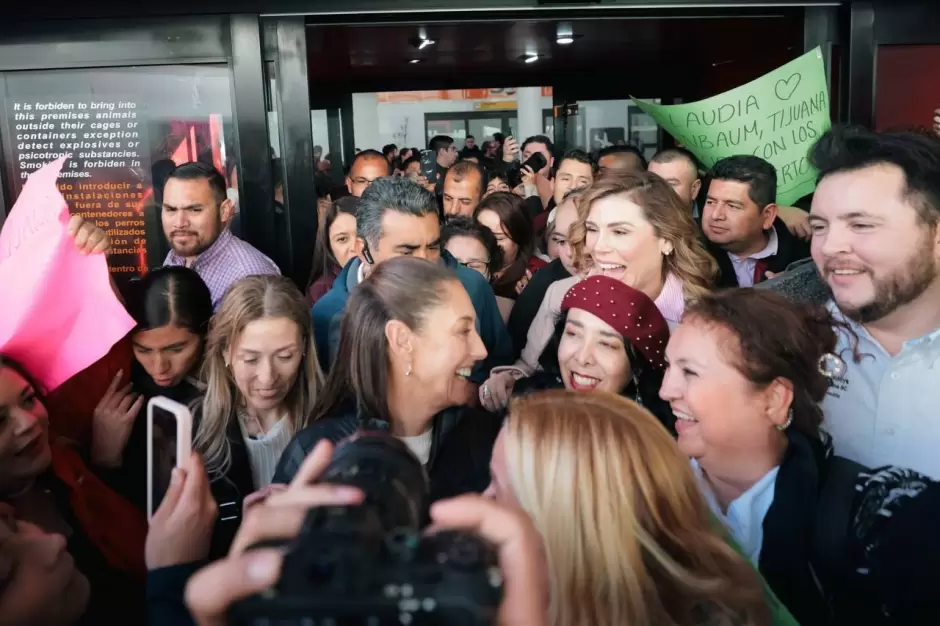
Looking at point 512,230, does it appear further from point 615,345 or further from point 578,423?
point 578,423

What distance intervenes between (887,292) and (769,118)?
1.46 metres

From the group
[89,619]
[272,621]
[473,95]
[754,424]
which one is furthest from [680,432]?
[473,95]

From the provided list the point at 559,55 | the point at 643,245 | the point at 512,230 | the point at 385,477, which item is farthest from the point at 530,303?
the point at 559,55

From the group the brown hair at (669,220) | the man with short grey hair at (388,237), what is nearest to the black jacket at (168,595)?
the man with short grey hair at (388,237)

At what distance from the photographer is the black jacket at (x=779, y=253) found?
282 centimetres

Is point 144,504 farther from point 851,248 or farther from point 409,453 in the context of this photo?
point 851,248

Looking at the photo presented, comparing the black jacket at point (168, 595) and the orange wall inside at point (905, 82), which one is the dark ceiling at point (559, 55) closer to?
the orange wall inside at point (905, 82)

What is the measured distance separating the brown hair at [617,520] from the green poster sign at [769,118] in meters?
2.14

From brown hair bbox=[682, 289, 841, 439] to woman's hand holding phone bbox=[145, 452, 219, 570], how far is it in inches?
37.5

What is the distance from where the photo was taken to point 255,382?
70.6 inches

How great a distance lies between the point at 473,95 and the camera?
11.4m

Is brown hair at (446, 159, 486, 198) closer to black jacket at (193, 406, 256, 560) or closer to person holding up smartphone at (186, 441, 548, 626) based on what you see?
black jacket at (193, 406, 256, 560)

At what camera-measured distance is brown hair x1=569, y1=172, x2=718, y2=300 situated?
7.10 ft

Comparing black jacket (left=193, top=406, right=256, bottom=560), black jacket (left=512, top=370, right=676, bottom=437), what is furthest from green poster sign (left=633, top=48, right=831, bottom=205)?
black jacket (left=193, top=406, right=256, bottom=560)
